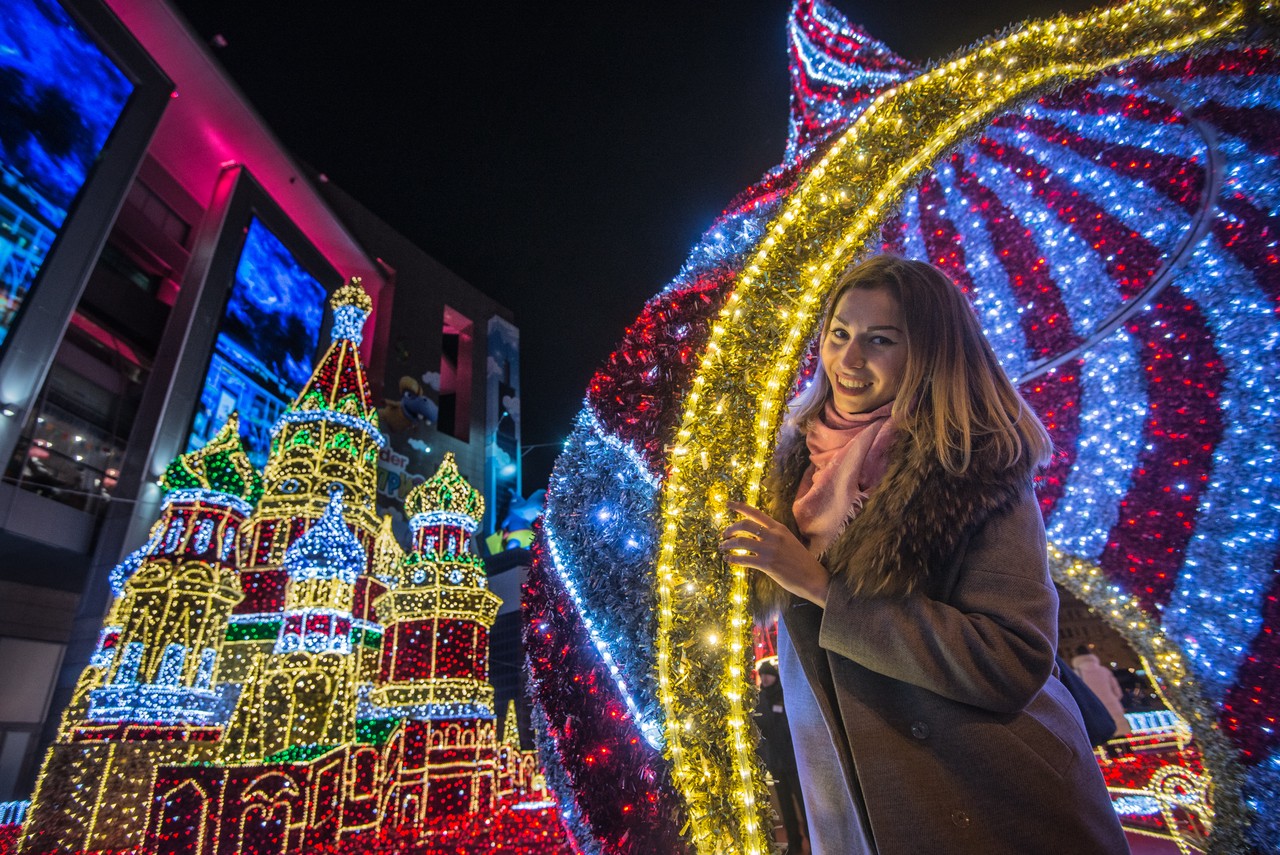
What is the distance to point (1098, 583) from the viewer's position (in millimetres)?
3676

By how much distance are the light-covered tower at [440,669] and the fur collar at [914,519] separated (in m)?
6.37

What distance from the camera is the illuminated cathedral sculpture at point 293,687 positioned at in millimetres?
4973

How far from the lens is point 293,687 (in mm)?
5789

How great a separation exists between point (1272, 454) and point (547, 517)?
3.53 metres

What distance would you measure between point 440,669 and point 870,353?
22.3 feet

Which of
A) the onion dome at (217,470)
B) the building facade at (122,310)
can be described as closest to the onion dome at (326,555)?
the building facade at (122,310)

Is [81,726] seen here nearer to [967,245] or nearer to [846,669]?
[846,669]

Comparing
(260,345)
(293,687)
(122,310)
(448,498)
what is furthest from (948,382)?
(122,310)

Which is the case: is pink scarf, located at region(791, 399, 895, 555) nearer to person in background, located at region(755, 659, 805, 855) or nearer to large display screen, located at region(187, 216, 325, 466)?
person in background, located at region(755, 659, 805, 855)

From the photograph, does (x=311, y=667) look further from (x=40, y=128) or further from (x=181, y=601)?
(x=40, y=128)

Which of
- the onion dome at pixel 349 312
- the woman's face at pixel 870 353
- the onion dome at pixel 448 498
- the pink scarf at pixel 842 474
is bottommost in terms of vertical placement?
the pink scarf at pixel 842 474

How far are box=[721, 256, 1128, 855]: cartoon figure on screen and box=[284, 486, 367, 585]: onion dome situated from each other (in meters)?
6.13

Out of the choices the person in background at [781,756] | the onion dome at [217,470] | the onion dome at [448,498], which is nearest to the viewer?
the person in background at [781,756]

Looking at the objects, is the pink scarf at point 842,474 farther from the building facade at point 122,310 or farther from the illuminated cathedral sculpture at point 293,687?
the building facade at point 122,310
